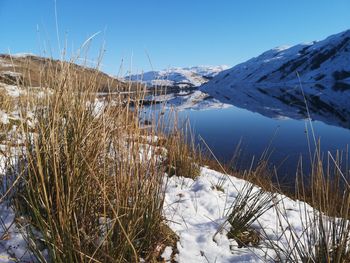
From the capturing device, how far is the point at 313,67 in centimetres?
8119

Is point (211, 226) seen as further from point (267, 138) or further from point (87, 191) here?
point (267, 138)

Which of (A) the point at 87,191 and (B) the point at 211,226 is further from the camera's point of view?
(B) the point at 211,226

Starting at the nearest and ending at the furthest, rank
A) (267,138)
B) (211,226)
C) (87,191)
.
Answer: (87,191)
(211,226)
(267,138)

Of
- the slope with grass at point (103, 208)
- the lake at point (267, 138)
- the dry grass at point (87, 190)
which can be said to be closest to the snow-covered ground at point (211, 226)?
the slope with grass at point (103, 208)


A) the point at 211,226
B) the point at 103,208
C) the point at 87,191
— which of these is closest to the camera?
the point at 87,191

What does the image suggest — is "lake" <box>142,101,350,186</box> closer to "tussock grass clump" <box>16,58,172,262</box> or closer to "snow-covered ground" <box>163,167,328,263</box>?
"snow-covered ground" <box>163,167,328,263</box>

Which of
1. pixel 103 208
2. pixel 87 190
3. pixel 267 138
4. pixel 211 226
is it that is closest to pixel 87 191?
pixel 87 190

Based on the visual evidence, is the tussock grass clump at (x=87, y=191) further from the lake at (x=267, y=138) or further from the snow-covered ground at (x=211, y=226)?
the lake at (x=267, y=138)

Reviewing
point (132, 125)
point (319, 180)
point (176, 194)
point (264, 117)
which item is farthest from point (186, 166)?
point (264, 117)

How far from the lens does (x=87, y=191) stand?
6.23 feet

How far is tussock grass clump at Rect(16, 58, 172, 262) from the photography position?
1654 mm

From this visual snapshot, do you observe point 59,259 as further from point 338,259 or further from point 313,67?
point 313,67

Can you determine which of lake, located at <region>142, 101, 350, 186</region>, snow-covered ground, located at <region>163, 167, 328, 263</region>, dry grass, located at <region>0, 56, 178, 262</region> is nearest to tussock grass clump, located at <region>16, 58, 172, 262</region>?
dry grass, located at <region>0, 56, 178, 262</region>

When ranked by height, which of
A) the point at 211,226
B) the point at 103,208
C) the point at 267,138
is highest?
the point at 103,208
